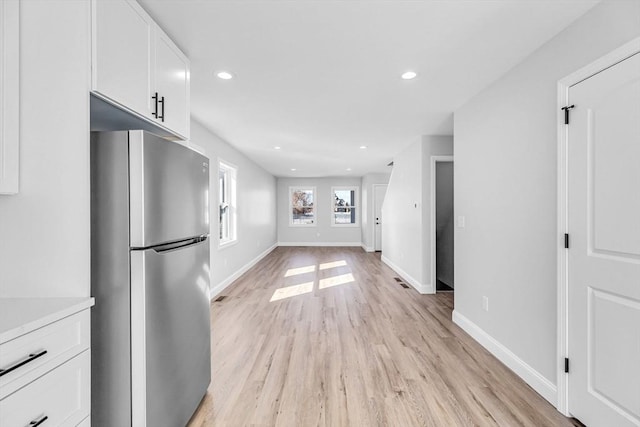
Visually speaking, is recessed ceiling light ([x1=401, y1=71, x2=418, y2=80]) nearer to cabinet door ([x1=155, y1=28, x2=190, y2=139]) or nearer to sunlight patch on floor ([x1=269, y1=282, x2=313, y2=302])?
cabinet door ([x1=155, y1=28, x2=190, y2=139])

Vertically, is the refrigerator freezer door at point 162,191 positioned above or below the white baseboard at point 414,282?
above

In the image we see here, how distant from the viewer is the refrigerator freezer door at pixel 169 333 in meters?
1.28

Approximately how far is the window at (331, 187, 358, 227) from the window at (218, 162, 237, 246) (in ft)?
16.3

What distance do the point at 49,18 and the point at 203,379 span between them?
205cm

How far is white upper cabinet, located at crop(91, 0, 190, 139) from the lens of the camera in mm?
1325

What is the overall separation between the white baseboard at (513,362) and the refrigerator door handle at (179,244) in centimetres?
251

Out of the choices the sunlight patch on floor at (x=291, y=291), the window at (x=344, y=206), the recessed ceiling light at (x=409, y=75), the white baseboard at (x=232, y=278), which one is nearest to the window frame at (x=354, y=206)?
the window at (x=344, y=206)

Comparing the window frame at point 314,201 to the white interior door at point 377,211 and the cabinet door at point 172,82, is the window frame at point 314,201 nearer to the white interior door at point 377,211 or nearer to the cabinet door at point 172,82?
the white interior door at point 377,211

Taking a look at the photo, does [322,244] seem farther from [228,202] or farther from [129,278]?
[129,278]

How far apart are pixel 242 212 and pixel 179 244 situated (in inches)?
173

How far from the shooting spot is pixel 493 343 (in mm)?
2592

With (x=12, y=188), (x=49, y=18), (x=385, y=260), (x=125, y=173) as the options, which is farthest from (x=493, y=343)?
(x=385, y=260)

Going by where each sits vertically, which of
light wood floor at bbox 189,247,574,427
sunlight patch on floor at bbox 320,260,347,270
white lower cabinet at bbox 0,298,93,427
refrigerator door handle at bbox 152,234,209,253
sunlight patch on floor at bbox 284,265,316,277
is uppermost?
refrigerator door handle at bbox 152,234,209,253

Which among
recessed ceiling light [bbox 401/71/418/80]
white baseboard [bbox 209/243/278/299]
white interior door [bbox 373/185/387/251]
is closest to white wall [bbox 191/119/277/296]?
white baseboard [bbox 209/243/278/299]
